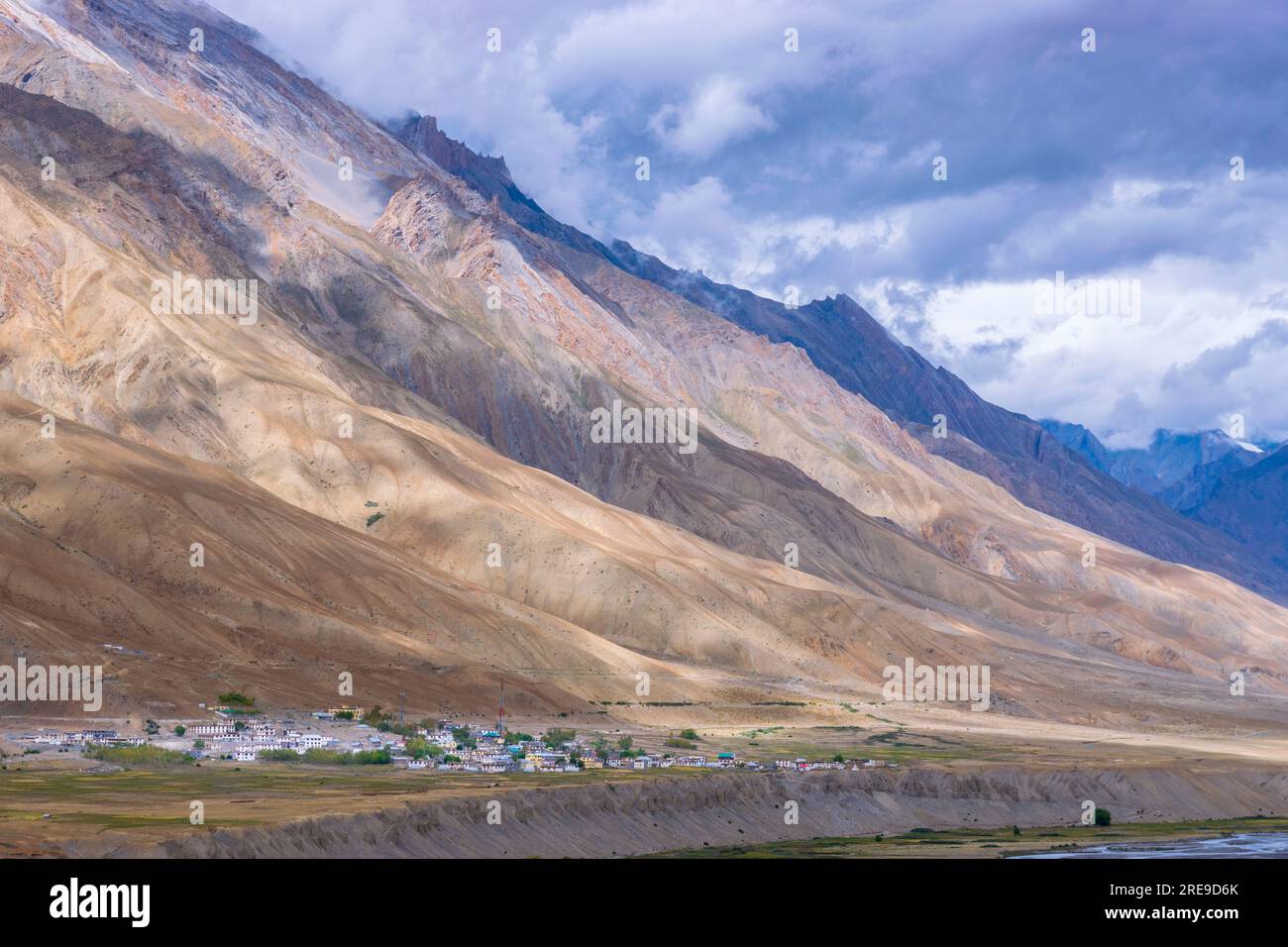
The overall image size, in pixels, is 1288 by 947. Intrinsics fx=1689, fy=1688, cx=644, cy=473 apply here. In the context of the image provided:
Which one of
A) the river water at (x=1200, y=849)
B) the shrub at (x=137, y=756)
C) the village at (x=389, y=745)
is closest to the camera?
the river water at (x=1200, y=849)

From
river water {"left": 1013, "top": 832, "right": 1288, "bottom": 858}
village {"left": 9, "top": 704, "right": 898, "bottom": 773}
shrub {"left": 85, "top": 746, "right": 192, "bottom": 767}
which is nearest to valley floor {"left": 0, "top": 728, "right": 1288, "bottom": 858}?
shrub {"left": 85, "top": 746, "right": 192, "bottom": 767}

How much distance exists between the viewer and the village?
91.6m

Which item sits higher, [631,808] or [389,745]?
[389,745]

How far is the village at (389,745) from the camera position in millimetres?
91562

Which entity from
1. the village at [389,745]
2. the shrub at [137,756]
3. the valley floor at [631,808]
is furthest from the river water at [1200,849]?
the shrub at [137,756]

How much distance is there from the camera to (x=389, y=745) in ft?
329

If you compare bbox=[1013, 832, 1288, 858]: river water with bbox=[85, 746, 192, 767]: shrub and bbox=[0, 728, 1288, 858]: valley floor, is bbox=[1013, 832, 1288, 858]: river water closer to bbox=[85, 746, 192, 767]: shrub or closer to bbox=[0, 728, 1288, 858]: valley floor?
bbox=[0, 728, 1288, 858]: valley floor

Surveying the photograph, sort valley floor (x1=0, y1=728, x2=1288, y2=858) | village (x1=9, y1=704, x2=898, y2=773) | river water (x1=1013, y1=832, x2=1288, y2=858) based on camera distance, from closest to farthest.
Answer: valley floor (x1=0, y1=728, x2=1288, y2=858) < river water (x1=1013, y1=832, x2=1288, y2=858) < village (x1=9, y1=704, x2=898, y2=773)

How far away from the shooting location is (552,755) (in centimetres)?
9912

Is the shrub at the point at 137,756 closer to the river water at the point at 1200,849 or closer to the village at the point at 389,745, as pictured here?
the village at the point at 389,745

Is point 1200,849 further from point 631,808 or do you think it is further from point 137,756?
point 137,756

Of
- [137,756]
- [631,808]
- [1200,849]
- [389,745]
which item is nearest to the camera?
[1200,849]

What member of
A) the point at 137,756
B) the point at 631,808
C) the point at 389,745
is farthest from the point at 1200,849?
the point at 137,756

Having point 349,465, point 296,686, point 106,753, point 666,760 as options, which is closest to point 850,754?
point 666,760
